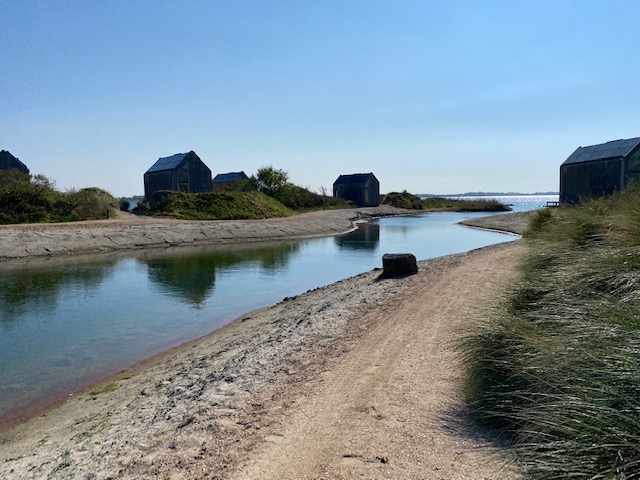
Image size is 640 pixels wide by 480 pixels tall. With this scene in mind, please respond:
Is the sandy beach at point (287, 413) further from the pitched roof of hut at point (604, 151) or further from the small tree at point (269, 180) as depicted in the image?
the small tree at point (269, 180)

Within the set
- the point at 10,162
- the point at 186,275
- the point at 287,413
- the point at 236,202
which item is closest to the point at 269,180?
the point at 236,202

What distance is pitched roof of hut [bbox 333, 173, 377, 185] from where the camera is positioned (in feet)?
279

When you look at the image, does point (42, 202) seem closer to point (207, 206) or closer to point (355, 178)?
point (207, 206)

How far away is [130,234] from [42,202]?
883cm

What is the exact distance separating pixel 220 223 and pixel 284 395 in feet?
117

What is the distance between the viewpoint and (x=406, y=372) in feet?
21.9

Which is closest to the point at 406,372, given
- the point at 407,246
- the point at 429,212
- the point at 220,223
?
the point at 407,246

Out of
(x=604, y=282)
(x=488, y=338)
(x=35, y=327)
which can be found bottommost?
(x=35, y=327)

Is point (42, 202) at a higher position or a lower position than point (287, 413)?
higher

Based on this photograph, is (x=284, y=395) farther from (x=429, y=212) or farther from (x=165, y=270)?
(x=429, y=212)

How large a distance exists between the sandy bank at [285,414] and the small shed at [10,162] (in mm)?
55849

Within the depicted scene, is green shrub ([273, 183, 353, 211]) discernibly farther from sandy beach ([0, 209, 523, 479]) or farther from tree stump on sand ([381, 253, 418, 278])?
sandy beach ([0, 209, 523, 479])

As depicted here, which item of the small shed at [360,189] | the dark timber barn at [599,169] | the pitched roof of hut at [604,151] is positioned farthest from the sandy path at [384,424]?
the small shed at [360,189]

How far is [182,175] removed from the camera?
56.8 m
